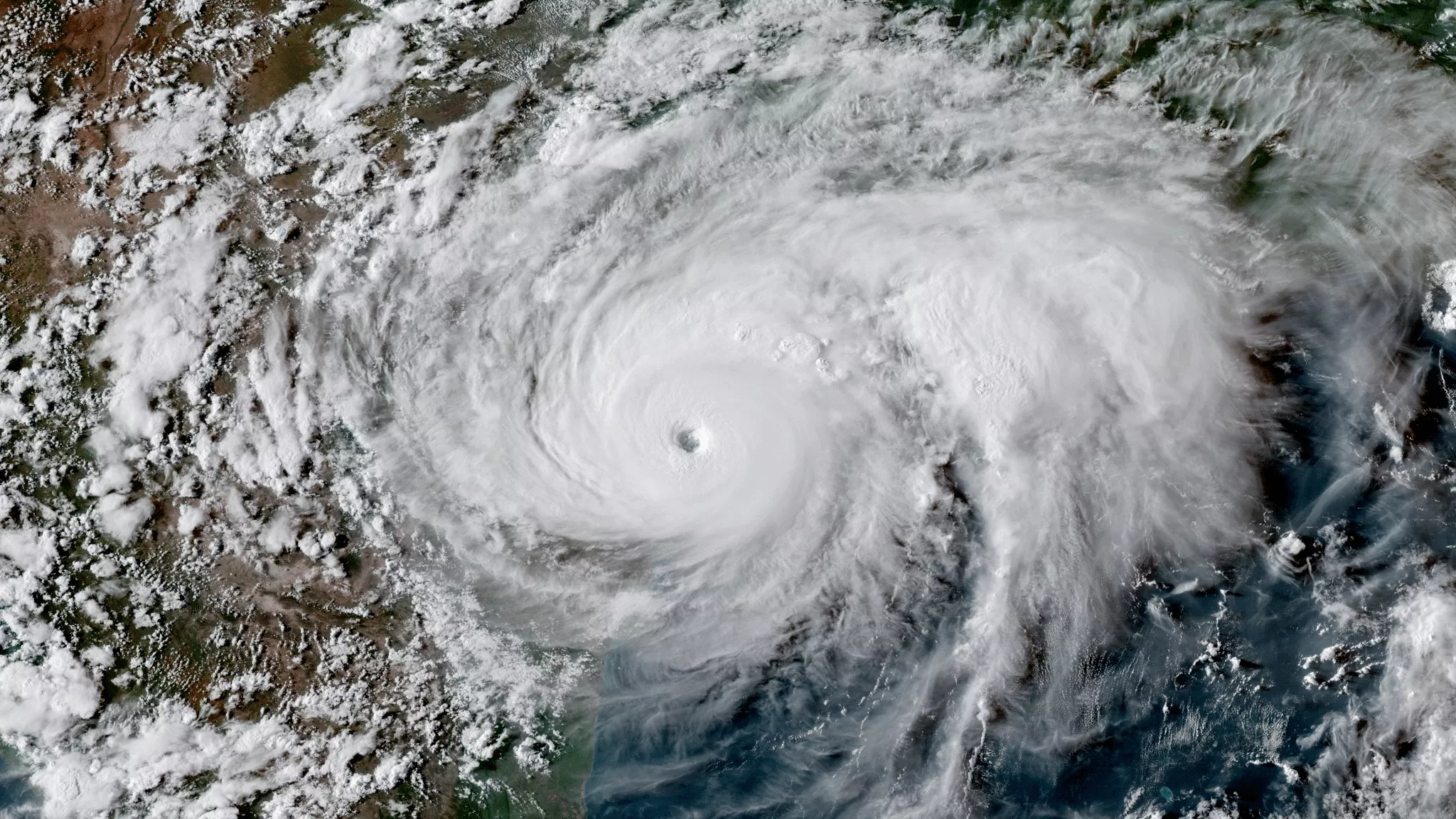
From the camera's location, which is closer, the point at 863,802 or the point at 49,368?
the point at 863,802

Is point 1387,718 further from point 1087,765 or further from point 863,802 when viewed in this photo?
point 863,802

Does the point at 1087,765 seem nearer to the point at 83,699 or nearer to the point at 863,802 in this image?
the point at 863,802

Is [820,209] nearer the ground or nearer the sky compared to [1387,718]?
nearer the sky

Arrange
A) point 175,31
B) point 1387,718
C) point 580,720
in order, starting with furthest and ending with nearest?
point 175,31, point 580,720, point 1387,718

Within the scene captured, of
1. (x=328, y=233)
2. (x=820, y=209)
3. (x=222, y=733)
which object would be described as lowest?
(x=222, y=733)

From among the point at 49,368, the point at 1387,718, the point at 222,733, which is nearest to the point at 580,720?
the point at 222,733

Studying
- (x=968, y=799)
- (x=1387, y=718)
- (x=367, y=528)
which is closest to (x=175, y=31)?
(x=367, y=528)

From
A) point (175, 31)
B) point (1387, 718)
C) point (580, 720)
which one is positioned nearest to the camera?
point (1387, 718)
